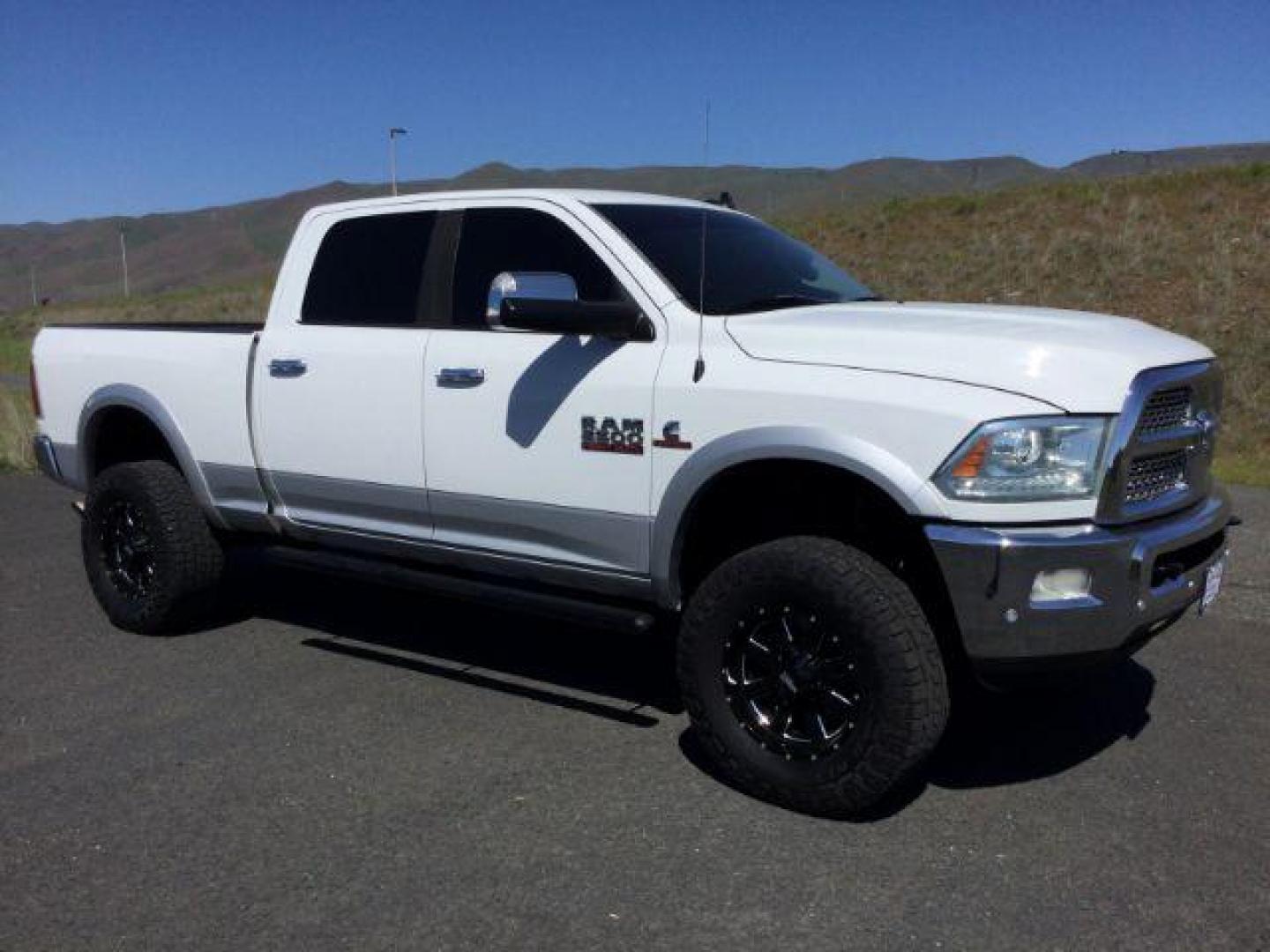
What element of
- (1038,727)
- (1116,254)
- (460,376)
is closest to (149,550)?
(460,376)

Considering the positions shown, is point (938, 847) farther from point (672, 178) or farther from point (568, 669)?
point (672, 178)

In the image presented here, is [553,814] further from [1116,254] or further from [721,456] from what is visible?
[1116,254]

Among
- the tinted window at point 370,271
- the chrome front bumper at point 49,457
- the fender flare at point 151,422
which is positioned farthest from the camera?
the chrome front bumper at point 49,457

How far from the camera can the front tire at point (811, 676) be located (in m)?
3.64

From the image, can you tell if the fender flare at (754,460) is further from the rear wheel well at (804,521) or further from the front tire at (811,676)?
the front tire at (811,676)

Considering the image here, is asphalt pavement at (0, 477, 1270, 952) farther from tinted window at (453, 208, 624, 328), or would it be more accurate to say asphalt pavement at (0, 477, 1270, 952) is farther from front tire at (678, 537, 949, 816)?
tinted window at (453, 208, 624, 328)

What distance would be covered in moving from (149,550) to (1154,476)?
447 cm

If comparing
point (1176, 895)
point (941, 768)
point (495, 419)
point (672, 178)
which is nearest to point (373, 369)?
point (495, 419)

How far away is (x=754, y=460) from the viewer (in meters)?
3.90

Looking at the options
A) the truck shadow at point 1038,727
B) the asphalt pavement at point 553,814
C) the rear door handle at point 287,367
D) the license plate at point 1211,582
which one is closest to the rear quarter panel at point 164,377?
the rear door handle at point 287,367

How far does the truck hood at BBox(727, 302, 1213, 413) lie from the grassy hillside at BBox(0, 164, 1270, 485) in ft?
27.9

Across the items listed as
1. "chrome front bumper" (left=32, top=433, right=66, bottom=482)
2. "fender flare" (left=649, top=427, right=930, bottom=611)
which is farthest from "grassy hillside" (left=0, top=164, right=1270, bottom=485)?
"fender flare" (left=649, top=427, right=930, bottom=611)

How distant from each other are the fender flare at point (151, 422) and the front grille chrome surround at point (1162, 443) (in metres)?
3.99

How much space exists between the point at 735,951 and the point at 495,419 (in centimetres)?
216
